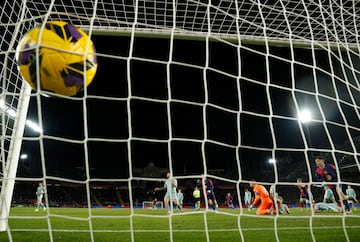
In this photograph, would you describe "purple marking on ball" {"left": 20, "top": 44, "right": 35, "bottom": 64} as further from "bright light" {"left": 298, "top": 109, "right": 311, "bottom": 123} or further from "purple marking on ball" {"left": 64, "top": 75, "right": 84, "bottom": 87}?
"bright light" {"left": 298, "top": 109, "right": 311, "bottom": 123}

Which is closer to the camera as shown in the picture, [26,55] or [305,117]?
[26,55]

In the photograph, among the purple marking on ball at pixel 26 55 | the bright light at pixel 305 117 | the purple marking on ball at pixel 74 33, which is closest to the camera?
the purple marking on ball at pixel 26 55

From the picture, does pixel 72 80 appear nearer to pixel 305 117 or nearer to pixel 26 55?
pixel 26 55

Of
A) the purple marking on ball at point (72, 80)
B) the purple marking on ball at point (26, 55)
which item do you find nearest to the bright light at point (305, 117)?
the purple marking on ball at point (72, 80)

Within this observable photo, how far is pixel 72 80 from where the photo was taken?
2137 mm

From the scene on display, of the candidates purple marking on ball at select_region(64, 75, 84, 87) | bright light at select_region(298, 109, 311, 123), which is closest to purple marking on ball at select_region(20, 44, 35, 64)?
purple marking on ball at select_region(64, 75, 84, 87)

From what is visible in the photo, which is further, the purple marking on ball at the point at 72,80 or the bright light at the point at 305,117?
the bright light at the point at 305,117

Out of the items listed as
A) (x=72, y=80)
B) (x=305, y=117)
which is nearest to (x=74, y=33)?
(x=72, y=80)

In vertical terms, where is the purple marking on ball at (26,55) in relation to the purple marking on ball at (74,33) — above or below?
below

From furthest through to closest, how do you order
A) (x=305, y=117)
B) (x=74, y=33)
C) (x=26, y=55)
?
(x=305, y=117), (x=74, y=33), (x=26, y=55)

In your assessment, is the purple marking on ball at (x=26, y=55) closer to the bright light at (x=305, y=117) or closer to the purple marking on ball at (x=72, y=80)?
the purple marking on ball at (x=72, y=80)

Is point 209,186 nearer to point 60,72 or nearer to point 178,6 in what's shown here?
point 178,6

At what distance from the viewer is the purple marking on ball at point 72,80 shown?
2122 mm

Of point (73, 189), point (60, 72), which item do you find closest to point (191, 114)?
point (73, 189)
